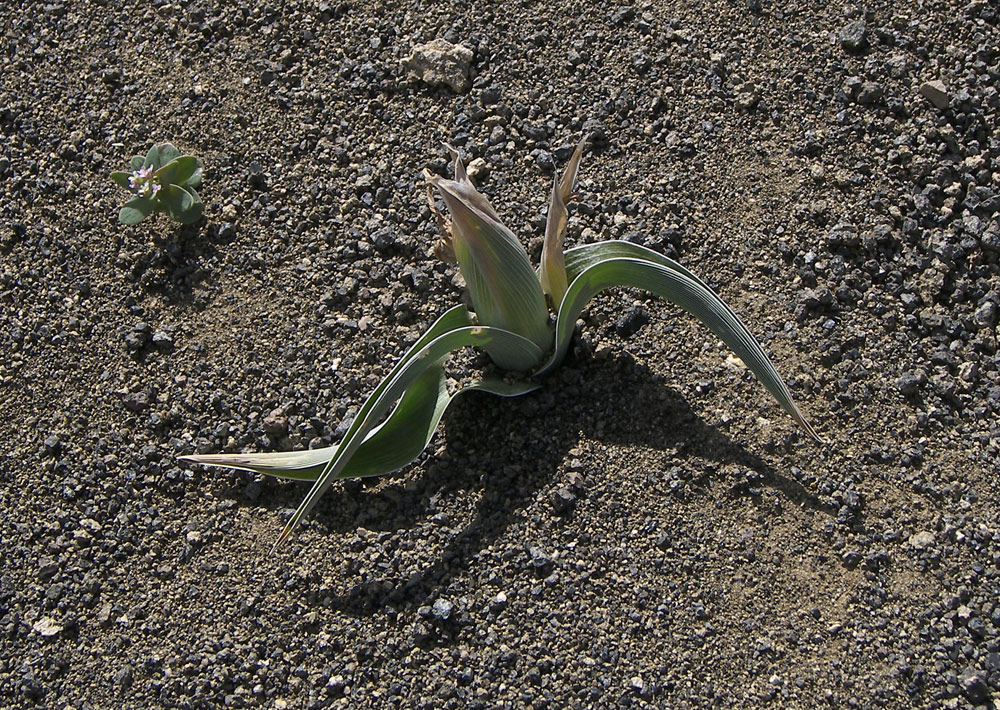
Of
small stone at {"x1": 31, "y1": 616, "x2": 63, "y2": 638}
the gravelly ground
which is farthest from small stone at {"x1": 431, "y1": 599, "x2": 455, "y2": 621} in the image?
small stone at {"x1": 31, "y1": 616, "x2": 63, "y2": 638}

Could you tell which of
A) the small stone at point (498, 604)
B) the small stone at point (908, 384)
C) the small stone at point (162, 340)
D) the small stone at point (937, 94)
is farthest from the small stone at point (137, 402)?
the small stone at point (937, 94)

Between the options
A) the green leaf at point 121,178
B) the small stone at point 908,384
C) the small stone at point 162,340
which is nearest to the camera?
the small stone at point 908,384

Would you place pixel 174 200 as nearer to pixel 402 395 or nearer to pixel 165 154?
pixel 165 154

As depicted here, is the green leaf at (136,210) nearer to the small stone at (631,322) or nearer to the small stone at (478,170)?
the small stone at (478,170)

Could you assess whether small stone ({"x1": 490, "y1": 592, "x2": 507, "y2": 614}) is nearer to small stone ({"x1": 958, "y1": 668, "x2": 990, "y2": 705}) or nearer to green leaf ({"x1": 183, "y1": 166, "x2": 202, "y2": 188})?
small stone ({"x1": 958, "y1": 668, "x2": 990, "y2": 705})

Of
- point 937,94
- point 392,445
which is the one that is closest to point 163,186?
point 392,445

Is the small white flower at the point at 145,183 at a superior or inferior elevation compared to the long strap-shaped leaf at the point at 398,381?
superior

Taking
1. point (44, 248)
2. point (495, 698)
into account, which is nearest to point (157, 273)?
point (44, 248)

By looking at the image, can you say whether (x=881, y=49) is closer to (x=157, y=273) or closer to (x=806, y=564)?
(x=806, y=564)
